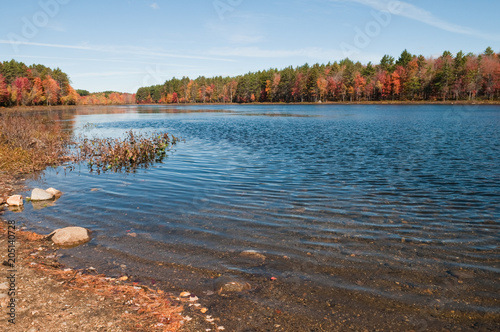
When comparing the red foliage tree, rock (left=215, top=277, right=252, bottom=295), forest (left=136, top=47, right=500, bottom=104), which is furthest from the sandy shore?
forest (left=136, top=47, right=500, bottom=104)

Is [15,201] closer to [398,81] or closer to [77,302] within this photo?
[77,302]

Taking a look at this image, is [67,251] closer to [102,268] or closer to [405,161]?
[102,268]

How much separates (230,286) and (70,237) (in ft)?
17.3

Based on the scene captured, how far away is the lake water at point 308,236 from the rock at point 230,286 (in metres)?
0.20

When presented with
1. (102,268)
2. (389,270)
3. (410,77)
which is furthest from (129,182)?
(410,77)

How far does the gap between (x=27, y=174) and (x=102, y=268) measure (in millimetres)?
14334

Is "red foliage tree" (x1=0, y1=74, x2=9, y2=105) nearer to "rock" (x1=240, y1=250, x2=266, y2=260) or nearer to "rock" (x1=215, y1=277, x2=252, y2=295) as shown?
"rock" (x1=240, y1=250, x2=266, y2=260)

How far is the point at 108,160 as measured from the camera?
20.9 metres

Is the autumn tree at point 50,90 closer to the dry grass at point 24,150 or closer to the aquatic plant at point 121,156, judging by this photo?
the dry grass at point 24,150

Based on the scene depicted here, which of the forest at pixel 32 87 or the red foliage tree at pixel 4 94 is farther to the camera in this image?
the forest at pixel 32 87

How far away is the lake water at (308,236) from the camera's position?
6141 millimetres

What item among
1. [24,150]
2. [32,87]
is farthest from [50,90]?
[24,150]

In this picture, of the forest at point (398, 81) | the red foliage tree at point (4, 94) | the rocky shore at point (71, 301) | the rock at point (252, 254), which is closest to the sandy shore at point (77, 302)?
the rocky shore at point (71, 301)

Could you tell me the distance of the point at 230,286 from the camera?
21.9 feet
